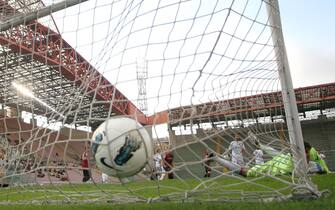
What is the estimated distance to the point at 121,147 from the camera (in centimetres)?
264

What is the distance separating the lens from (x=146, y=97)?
3.22 metres

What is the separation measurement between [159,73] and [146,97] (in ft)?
0.77

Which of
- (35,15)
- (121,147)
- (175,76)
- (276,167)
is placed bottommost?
(276,167)

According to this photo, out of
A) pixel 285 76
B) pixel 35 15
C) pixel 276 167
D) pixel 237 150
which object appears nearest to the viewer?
pixel 285 76

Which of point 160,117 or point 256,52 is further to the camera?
point 256,52

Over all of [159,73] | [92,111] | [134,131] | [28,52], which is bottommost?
[134,131]

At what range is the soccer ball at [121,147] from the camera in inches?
104

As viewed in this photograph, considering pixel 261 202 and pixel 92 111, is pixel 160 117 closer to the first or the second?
pixel 92 111

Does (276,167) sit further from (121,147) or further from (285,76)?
(121,147)

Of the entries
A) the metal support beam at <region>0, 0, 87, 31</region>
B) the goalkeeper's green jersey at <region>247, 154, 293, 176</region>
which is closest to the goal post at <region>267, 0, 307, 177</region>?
the goalkeeper's green jersey at <region>247, 154, 293, 176</region>

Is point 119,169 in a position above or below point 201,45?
below

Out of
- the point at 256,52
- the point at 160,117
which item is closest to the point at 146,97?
the point at 160,117

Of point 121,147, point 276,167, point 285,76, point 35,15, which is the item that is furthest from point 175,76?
point 35,15

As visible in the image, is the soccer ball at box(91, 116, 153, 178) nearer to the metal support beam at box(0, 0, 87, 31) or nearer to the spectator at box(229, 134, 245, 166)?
the spectator at box(229, 134, 245, 166)
